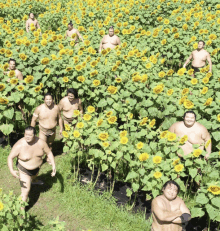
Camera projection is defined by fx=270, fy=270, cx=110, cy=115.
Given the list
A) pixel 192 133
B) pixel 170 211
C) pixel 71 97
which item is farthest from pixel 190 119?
pixel 71 97

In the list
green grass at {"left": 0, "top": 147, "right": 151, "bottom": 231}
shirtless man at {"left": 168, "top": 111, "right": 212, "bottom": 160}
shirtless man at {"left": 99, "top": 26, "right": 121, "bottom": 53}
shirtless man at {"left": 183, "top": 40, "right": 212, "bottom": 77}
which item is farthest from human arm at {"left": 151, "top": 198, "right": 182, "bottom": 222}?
shirtless man at {"left": 99, "top": 26, "right": 121, "bottom": 53}

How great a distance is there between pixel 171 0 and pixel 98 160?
1119 cm

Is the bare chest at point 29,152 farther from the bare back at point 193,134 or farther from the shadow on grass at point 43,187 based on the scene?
the bare back at point 193,134

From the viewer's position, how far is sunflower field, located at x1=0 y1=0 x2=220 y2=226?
4438 millimetres

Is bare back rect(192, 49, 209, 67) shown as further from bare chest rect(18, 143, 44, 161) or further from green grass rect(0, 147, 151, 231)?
bare chest rect(18, 143, 44, 161)

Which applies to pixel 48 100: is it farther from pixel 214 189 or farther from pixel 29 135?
pixel 214 189

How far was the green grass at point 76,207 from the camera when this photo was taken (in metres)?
→ 4.64

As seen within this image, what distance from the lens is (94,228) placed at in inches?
181

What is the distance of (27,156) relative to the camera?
4.50 m

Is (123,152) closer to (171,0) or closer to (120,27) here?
(120,27)

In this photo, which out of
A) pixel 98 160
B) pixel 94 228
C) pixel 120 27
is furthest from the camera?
pixel 120 27

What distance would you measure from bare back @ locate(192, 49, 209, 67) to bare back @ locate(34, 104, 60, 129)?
15.9 ft

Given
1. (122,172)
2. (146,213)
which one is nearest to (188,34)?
(122,172)

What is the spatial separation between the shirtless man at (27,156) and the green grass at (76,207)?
0.54 metres
